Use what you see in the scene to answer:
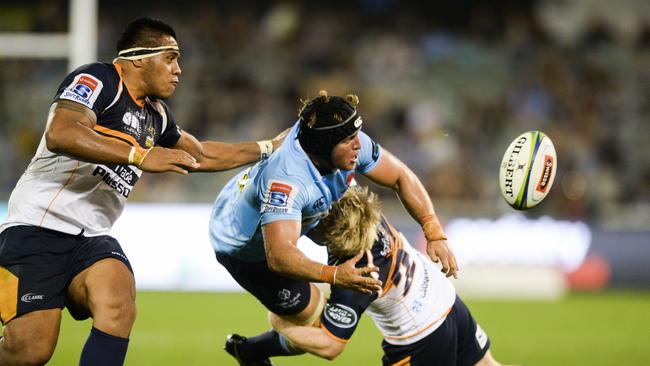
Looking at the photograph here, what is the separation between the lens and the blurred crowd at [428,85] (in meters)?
14.9

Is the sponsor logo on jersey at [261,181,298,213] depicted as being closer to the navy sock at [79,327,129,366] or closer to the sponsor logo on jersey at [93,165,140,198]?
the sponsor logo on jersey at [93,165,140,198]

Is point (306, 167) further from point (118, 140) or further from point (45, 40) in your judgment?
point (45, 40)

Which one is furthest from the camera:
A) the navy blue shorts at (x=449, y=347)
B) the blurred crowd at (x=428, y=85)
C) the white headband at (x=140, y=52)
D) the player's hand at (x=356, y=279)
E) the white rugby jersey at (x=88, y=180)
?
A: the blurred crowd at (x=428, y=85)

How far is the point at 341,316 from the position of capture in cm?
531

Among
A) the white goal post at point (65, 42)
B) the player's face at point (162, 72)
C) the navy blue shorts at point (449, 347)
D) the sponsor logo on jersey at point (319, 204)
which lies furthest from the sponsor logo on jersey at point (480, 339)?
the white goal post at point (65, 42)

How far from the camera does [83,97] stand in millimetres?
4949

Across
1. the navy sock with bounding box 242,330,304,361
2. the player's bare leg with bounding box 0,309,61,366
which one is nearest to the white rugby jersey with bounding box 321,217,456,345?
the navy sock with bounding box 242,330,304,361

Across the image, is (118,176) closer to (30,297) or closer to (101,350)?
(30,297)

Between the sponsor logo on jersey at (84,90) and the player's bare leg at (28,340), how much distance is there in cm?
118

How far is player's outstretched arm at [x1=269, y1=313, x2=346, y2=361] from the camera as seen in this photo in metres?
5.34

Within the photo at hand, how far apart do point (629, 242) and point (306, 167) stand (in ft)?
31.3

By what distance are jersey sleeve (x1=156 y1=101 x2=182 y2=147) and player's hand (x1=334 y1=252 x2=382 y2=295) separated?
160cm

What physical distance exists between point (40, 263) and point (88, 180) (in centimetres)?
53

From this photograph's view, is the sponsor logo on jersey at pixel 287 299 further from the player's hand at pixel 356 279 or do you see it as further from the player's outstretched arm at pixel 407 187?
the player's hand at pixel 356 279
